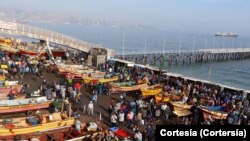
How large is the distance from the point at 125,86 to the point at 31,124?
12.0 metres

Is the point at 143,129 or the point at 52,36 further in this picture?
the point at 52,36

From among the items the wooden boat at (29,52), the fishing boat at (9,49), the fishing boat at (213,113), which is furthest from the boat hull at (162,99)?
the fishing boat at (9,49)

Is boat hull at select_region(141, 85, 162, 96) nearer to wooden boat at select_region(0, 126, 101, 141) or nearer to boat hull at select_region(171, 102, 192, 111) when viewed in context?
boat hull at select_region(171, 102, 192, 111)

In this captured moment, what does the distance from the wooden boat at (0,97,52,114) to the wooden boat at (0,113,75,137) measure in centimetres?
291

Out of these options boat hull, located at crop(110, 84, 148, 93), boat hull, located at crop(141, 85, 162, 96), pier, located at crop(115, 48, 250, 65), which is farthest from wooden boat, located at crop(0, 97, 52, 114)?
pier, located at crop(115, 48, 250, 65)

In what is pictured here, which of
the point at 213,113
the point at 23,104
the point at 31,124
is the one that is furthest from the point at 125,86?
the point at 31,124

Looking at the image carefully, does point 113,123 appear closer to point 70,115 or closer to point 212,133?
point 70,115

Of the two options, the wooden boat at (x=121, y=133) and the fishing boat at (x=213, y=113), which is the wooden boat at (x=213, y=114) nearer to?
the fishing boat at (x=213, y=113)

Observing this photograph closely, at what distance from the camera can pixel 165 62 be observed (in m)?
75.3

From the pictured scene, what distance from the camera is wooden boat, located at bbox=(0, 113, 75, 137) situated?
19203 millimetres

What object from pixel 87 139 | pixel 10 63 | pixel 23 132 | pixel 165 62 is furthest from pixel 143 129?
pixel 165 62

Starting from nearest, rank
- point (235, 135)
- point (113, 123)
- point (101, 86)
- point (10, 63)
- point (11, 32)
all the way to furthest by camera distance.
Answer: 1. point (235, 135)
2. point (113, 123)
3. point (101, 86)
4. point (10, 63)
5. point (11, 32)

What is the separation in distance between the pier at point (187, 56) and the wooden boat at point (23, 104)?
122 feet

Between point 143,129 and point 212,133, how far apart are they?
8270 millimetres
